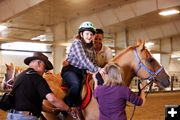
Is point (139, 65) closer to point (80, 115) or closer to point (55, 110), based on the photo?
point (80, 115)

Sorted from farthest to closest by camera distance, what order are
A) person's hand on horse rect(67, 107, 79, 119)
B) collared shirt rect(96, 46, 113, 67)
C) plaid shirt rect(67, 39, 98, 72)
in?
collared shirt rect(96, 46, 113, 67)
plaid shirt rect(67, 39, 98, 72)
person's hand on horse rect(67, 107, 79, 119)

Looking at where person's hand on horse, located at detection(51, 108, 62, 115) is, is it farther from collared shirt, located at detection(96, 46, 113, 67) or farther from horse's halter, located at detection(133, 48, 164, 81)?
horse's halter, located at detection(133, 48, 164, 81)

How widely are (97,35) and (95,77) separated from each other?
1.28 meters

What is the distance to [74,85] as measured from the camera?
453cm

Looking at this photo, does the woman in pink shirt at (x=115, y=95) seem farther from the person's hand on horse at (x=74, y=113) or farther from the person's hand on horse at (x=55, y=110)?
the person's hand on horse at (x=55, y=110)

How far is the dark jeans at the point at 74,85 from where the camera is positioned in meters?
4.53

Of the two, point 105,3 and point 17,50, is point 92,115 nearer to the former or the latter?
point 105,3

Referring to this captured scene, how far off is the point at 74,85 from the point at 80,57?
15.0 inches

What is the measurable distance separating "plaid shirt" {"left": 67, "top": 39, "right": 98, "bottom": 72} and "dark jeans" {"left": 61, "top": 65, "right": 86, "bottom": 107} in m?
0.10

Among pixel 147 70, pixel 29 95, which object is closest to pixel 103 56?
pixel 147 70

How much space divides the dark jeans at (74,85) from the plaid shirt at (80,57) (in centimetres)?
10

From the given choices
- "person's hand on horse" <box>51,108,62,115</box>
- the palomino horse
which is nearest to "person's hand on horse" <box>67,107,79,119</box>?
"person's hand on horse" <box>51,108,62,115</box>

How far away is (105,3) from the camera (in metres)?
18.0

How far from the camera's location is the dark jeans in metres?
4.53
